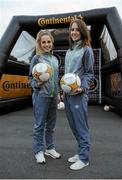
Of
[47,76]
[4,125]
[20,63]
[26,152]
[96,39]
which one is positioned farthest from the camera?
[96,39]

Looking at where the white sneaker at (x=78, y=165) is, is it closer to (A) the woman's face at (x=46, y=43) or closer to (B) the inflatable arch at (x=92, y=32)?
(A) the woman's face at (x=46, y=43)

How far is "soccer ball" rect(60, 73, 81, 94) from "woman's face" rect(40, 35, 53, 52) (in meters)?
0.39

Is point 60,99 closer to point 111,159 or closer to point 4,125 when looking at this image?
point 111,159

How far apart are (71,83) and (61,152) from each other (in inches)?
38.1

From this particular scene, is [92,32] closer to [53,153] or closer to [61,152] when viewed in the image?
[61,152]

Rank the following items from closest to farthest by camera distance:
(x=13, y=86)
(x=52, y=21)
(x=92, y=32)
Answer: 1. (x=52, y=21)
2. (x=13, y=86)
3. (x=92, y=32)

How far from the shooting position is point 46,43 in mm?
3289

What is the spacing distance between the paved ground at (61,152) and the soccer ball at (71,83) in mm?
698

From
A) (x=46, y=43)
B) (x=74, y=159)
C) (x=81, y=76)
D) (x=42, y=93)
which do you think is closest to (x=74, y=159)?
(x=74, y=159)

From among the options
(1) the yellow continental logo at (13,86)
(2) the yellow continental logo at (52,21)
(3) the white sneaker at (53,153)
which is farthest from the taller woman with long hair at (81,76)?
(1) the yellow continental logo at (13,86)

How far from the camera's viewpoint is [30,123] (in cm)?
562

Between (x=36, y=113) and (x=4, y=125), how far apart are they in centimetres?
219

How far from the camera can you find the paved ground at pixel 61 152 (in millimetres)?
2900

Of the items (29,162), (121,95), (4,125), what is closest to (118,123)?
(121,95)
